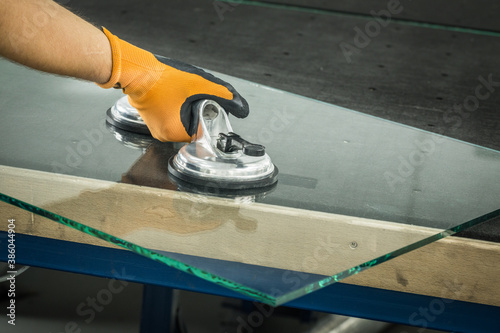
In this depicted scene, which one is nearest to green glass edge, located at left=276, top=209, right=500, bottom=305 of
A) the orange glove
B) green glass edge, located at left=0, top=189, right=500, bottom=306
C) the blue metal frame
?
green glass edge, located at left=0, top=189, right=500, bottom=306

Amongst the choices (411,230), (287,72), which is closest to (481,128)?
(287,72)

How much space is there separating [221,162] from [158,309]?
689 millimetres

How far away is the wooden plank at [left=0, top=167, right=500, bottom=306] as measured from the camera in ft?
2.91

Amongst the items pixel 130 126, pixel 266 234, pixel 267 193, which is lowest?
pixel 266 234

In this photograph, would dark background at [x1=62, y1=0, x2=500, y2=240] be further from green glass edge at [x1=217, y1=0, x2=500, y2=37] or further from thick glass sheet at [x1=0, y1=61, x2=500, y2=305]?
thick glass sheet at [x1=0, y1=61, x2=500, y2=305]

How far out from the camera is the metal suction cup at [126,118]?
4.29 ft

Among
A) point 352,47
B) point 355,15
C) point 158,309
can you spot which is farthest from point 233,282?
point 355,15

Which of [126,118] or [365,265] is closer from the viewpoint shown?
[365,265]

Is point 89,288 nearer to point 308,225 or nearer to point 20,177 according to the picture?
point 20,177

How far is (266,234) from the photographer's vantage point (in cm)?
94

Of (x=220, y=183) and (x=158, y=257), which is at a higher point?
(x=220, y=183)

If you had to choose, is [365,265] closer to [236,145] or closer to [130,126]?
[236,145]

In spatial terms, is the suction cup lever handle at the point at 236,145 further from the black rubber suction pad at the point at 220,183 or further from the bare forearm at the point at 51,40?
the bare forearm at the point at 51,40

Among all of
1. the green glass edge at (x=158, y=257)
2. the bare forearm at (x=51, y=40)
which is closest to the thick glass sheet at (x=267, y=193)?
the green glass edge at (x=158, y=257)
